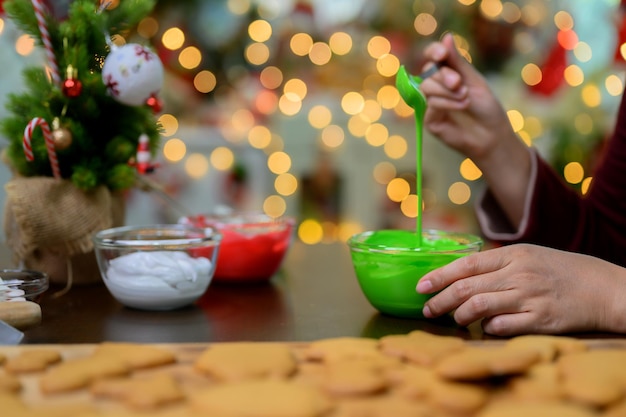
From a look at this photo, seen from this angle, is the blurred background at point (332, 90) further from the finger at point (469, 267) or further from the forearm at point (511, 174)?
the finger at point (469, 267)

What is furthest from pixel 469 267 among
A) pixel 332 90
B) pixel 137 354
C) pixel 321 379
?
pixel 332 90

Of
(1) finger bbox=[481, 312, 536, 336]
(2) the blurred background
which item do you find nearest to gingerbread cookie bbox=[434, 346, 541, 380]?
(1) finger bbox=[481, 312, 536, 336]

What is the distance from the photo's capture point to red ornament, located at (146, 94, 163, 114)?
3.88 ft

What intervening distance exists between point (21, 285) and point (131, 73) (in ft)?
1.21

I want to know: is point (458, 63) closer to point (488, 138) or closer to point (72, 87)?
point (488, 138)

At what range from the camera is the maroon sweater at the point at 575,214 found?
1328mm

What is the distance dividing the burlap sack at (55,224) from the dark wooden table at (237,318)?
40 millimetres

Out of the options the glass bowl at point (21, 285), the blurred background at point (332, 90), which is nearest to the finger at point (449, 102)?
the glass bowl at point (21, 285)

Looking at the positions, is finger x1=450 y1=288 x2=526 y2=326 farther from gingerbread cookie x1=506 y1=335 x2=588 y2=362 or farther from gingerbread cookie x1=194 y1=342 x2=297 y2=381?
gingerbread cookie x1=194 y1=342 x2=297 y2=381

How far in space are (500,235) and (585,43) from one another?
274 centimetres

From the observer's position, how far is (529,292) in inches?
33.6

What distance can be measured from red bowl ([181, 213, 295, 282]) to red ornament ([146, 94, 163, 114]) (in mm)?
231

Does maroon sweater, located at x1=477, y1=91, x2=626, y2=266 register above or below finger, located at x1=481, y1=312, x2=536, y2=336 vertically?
above

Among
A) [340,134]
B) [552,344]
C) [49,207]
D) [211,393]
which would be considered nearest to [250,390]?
[211,393]
